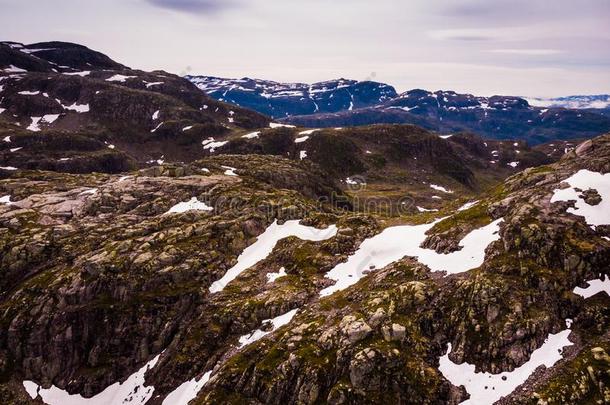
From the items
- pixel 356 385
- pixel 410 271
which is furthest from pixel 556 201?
pixel 356 385

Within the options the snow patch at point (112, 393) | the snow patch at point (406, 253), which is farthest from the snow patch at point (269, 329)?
the snow patch at point (112, 393)

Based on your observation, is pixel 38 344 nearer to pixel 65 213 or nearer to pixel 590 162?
pixel 65 213

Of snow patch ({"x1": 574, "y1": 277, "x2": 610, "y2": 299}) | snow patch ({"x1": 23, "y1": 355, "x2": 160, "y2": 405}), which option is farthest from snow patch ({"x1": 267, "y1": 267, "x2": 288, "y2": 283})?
snow patch ({"x1": 574, "y1": 277, "x2": 610, "y2": 299})

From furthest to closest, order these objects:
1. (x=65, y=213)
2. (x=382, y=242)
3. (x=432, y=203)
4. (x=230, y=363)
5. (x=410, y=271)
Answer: (x=432, y=203) < (x=65, y=213) < (x=382, y=242) < (x=410, y=271) < (x=230, y=363)

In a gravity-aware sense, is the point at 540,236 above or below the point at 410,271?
above

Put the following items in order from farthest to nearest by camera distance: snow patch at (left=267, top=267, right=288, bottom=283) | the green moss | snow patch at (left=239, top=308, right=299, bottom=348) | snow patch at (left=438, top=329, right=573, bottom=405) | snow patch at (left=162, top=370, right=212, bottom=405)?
snow patch at (left=267, top=267, right=288, bottom=283) < the green moss < snow patch at (left=239, top=308, right=299, bottom=348) < snow patch at (left=162, top=370, right=212, bottom=405) < snow patch at (left=438, top=329, right=573, bottom=405)

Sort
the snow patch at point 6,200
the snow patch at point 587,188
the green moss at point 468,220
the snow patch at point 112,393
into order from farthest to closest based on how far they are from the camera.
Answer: the snow patch at point 6,200 → the green moss at point 468,220 → the snow patch at point 112,393 → the snow patch at point 587,188

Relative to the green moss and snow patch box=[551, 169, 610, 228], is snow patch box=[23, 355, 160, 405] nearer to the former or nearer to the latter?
the green moss

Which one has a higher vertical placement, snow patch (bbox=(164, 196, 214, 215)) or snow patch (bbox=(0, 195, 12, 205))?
snow patch (bbox=(164, 196, 214, 215))

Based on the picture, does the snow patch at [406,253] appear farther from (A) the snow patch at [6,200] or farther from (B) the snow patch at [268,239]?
(A) the snow patch at [6,200]
